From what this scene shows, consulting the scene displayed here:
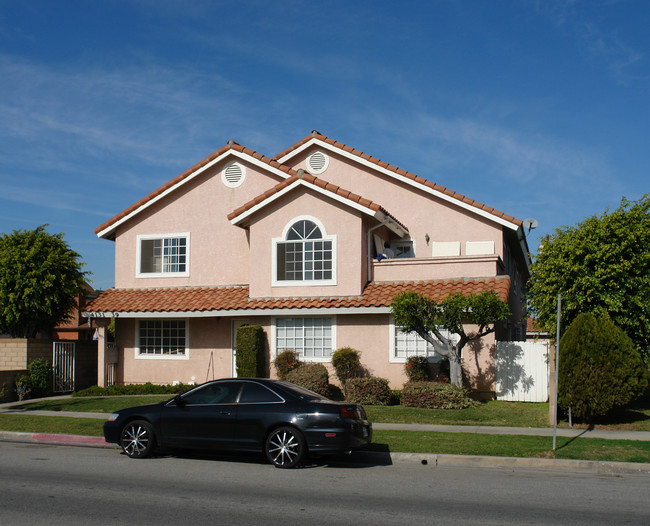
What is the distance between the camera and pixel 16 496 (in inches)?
327

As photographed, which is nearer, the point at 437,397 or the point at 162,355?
the point at 437,397

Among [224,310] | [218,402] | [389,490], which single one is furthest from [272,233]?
[389,490]

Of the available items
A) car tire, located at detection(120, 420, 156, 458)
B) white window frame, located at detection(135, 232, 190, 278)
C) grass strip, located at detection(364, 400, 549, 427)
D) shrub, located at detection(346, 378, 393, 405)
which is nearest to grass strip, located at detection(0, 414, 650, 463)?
grass strip, located at detection(364, 400, 549, 427)

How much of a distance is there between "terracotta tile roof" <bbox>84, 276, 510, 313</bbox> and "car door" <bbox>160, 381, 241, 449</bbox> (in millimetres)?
8384

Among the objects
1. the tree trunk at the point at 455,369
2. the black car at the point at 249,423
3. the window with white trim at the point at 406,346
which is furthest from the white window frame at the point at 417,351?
the black car at the point at 249,423

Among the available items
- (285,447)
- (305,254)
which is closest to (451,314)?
(305,254)

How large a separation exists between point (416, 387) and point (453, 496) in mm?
8821

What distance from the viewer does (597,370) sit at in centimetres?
1441

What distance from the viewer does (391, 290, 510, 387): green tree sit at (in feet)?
54.6

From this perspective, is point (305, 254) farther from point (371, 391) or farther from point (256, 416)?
Result: point (256, 416)

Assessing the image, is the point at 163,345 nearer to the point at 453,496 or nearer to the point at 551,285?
the point at 551,285

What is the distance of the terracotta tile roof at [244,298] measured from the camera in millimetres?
18984

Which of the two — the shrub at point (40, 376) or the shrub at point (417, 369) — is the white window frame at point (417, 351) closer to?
the shrub at point (417, 369)

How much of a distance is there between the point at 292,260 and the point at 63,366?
8371 mm
